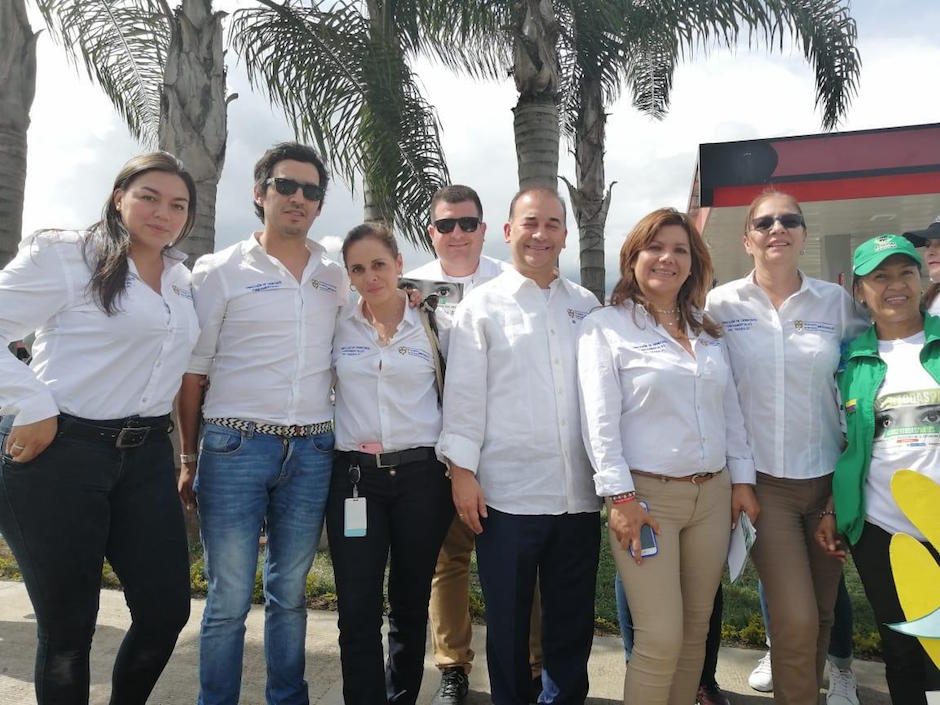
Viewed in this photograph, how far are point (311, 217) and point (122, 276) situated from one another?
2.55 feet

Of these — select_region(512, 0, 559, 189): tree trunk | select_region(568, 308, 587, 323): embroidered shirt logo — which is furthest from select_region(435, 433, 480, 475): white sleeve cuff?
select_region(512, 0, 559, 189): tree trunk

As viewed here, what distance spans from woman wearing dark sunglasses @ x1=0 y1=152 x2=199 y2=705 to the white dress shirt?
60 centimetres

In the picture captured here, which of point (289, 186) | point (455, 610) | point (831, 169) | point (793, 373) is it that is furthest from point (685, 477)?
point (831, 169)

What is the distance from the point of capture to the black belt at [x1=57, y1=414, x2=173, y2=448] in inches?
87.6

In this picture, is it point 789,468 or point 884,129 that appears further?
point 884,129

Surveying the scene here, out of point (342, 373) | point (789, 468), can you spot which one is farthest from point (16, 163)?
point (789, 468)

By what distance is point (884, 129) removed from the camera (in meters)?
7.96

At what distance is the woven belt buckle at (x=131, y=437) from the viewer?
2307 millimetres

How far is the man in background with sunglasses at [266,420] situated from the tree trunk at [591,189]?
755cm

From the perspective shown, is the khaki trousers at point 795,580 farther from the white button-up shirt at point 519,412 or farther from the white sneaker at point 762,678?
the white button-up shirt at point 519,412

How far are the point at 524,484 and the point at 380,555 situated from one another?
63cm

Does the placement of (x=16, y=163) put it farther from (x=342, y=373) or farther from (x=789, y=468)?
(x=789, y=468)

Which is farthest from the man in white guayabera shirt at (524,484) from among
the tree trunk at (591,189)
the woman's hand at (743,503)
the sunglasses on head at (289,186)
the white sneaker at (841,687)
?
the tree trunk at (591,189)

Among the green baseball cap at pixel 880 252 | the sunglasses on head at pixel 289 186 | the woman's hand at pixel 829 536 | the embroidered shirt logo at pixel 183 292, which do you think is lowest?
the woman's hand at pixel 829 536
